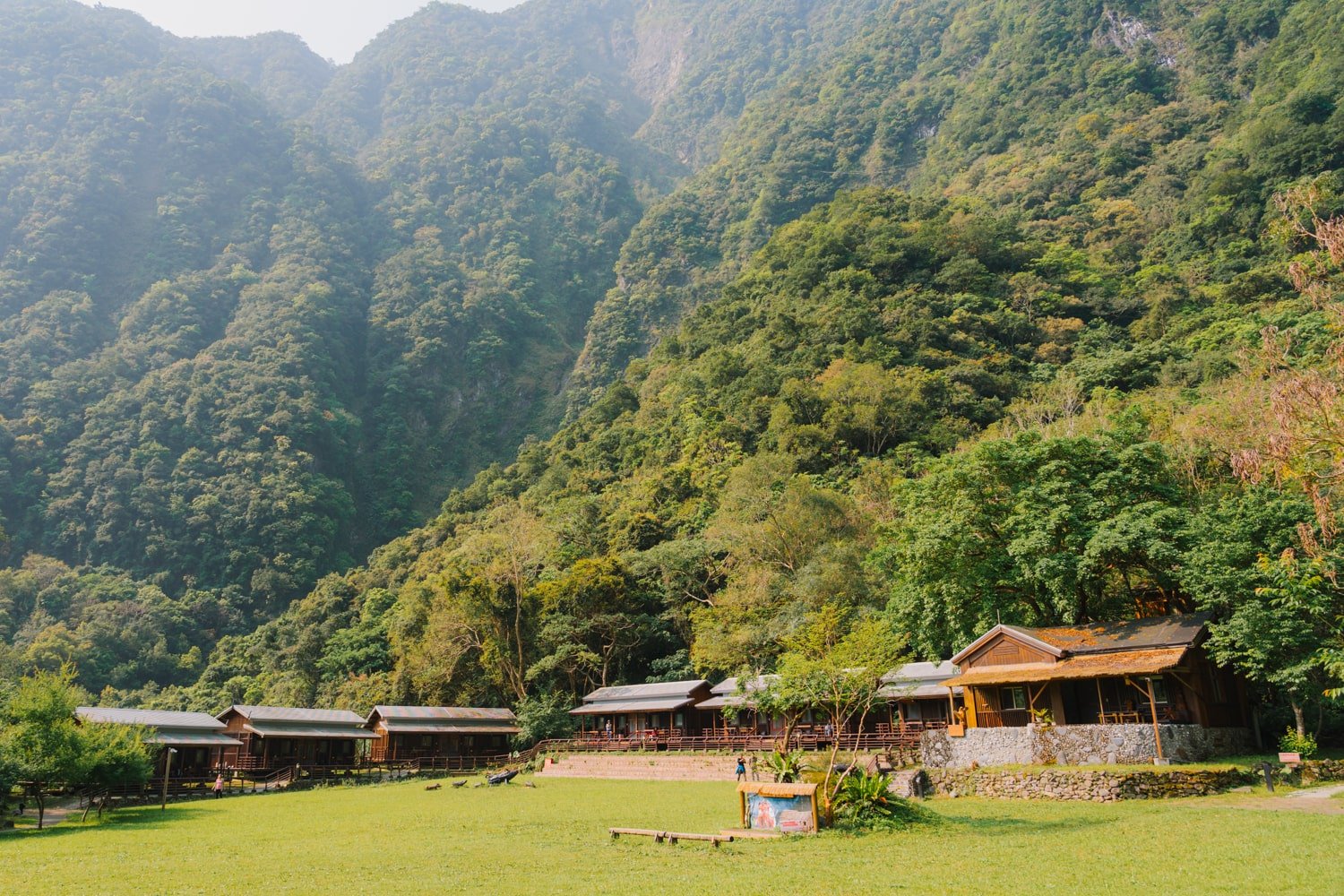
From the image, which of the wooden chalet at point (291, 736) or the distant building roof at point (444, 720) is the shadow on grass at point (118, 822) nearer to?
the wooden chalet at point (291, 736)

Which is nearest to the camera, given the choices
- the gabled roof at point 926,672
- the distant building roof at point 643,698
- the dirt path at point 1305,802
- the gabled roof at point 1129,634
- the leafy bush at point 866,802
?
the dirt path at point 1305,802

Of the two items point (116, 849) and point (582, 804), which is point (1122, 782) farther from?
point (116, 849)

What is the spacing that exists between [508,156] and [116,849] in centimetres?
16797

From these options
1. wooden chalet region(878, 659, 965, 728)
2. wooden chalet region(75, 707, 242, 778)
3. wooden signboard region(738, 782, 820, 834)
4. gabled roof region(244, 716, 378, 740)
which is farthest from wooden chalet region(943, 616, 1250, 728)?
wooden chalet region(75, 707, 242, 778)

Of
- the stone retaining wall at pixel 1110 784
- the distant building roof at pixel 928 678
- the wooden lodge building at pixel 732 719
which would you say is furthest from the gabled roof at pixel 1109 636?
the wooden lodge building at pixel 732 719

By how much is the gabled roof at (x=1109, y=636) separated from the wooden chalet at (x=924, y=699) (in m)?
5.95

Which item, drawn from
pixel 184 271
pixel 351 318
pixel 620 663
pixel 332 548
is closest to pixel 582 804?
pixel 620 663

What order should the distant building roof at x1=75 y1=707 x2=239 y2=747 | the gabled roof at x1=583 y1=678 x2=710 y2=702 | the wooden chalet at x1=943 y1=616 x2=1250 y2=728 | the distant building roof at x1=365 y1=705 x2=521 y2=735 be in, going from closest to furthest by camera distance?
1. the wooden chalet at x1=943 y1=616 x2=1250 y2=728
2. the distant building roof at x1=75 y1=707 x2=239 y2=747
3. the gabled roof at x1=583 y1=678 x2=710 y2=702
4. the distant building roof at x1=365 y1=705 x2=521 y2=735

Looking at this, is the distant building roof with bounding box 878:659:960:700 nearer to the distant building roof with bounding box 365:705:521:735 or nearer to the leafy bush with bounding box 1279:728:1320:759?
the leafy bush with bounding box 1279:728:1320:759

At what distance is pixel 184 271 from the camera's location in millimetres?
126375

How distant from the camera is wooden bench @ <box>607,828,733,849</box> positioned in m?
16.2

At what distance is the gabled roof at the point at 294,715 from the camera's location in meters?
42.2

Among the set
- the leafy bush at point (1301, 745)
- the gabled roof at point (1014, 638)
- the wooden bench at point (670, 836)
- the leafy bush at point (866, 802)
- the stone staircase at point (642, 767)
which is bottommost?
the stone staircase at point (642, 767)

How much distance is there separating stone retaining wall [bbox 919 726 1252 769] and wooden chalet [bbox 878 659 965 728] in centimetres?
699
